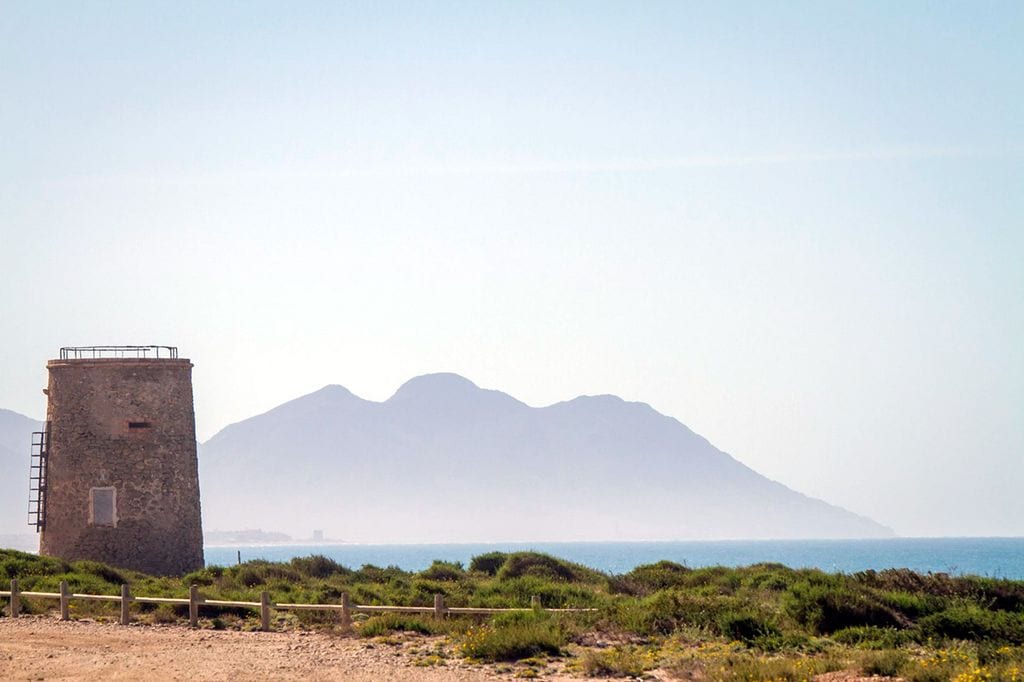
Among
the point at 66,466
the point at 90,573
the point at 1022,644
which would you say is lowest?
the point at 1022,644

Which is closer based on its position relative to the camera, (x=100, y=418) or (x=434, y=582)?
(x=434, y=582)

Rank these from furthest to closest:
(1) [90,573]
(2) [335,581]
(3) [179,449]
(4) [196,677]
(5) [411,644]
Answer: (3) [179,449] < (2) [335,581] < (1) [90,573] < (5) [411,644] < (4) [196,677]

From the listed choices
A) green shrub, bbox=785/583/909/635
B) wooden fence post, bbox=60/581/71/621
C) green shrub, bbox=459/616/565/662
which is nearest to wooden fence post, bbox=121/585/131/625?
wooden fence post, bbox=60/581/71/621

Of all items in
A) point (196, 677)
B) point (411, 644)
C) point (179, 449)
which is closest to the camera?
point (196, 677)

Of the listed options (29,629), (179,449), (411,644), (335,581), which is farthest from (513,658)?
(179,449)

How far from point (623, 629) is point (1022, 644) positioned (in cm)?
809

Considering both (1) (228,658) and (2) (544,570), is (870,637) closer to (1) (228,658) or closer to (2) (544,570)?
(1) (228,658)

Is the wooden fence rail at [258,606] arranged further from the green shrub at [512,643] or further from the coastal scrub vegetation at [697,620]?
the green shrub at [512,643]

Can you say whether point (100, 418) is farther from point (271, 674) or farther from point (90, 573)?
point (271, 674)

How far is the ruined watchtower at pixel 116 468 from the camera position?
43375mm

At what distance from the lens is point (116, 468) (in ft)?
143

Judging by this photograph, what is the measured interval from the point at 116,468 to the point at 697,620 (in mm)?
23916

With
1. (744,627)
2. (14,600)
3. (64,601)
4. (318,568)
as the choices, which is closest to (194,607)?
(64,601)

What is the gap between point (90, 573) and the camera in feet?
127
